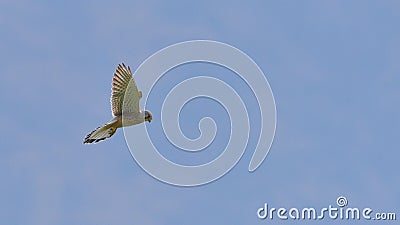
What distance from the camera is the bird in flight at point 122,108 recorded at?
26.3m

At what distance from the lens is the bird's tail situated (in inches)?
1046

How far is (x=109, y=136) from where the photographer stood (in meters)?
26.8

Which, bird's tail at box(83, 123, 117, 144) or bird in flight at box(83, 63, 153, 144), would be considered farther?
bird's tail at box(83, 123, 117, 144)

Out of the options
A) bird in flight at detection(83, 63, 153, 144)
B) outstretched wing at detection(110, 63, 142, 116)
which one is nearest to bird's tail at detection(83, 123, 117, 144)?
bird in flight at detection(83, 63, 153, 144)

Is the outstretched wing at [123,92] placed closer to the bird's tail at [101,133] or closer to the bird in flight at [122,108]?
the bird in flight at [122,108]

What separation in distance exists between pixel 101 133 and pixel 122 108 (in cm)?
80

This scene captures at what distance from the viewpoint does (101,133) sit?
26734 mm

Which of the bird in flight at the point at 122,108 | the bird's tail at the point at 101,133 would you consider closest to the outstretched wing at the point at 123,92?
the bird in flight at the point at 122,108

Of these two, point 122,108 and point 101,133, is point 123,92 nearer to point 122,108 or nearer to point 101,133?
point 122,108

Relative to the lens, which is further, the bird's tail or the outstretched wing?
the bird's tail

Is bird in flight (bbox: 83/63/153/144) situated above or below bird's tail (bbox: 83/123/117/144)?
above

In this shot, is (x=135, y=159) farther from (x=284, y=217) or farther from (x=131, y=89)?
(x=284, y=217)

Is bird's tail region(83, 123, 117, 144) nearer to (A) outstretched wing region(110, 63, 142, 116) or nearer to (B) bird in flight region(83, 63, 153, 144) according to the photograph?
(B) bird in flight region(83, 63, 153, 144)

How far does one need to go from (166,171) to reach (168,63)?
254 centimetres
